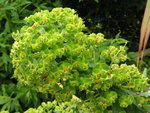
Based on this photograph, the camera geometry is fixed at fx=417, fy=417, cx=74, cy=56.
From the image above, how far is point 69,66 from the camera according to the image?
6.08 feet

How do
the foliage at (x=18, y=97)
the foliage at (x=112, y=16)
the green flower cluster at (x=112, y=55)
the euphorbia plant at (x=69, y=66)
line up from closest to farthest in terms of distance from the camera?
the euphorbia plant at (x=69, y=66) < the green flower cluster at (x=112, y=55) < the foliage at (x=18, y=97) < the foliage at (x=112, y=16)

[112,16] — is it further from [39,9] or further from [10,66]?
[10,66]

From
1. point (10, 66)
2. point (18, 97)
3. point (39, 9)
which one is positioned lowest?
point (18, 97)

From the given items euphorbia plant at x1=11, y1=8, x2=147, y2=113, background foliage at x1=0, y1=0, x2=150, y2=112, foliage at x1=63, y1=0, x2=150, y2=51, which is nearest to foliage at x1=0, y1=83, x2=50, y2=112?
background foliage at x1=0, y1=0, x2=150, y2=112

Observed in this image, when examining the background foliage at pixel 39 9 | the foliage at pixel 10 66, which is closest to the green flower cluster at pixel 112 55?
the background foliage at pixel 39 9

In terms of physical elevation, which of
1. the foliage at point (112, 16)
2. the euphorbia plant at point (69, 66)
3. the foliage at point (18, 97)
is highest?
the euphorbia plant at point (69, 66)

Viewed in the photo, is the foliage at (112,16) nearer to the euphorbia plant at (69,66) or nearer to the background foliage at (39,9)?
the background foliage at (39,9)

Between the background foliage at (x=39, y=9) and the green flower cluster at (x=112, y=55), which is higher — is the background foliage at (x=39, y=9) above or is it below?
below

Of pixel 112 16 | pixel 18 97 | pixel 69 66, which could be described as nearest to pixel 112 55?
pixel 69 66

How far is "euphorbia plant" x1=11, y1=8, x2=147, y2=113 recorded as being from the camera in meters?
1.87

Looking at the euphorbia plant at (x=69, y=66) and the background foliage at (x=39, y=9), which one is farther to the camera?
the background foliage at (x=39, y=9)

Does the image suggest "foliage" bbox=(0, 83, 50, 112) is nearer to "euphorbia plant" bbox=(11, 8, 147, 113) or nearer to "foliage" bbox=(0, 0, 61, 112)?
"foliage" bbox=(0, 0, 61, 112)

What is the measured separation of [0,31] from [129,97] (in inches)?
76.9

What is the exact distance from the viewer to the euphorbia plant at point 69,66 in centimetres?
187
